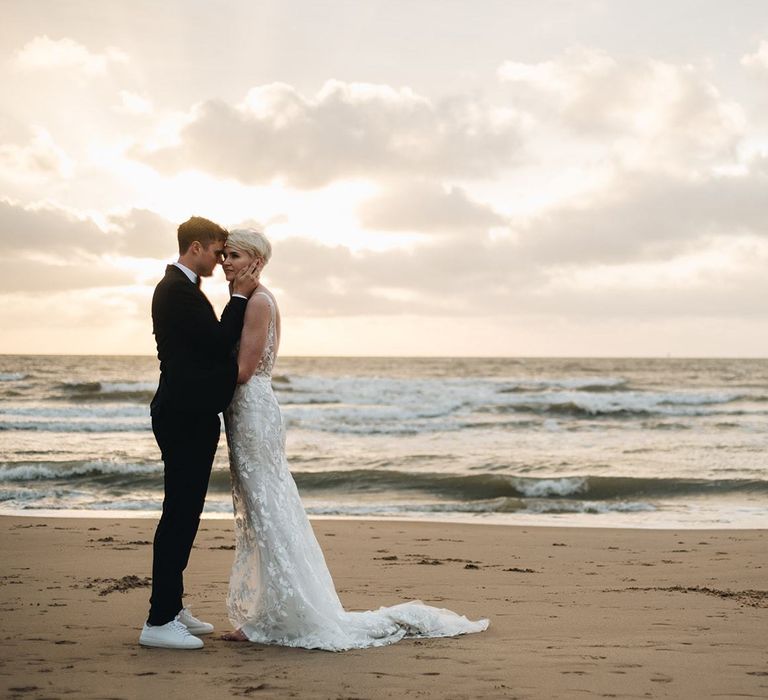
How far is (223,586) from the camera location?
6.43 m

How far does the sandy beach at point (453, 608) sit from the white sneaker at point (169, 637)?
0.06 meters

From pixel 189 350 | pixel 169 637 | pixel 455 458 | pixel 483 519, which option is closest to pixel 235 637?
pixel 169 637

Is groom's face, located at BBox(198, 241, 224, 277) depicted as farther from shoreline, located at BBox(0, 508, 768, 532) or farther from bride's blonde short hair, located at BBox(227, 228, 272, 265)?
shoreline, located at BBox(0, 508, 768, 532)

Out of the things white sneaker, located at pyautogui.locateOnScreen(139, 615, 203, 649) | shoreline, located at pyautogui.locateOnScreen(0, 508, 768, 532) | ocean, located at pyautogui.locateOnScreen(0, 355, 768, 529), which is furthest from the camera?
ocean, located at pyautogui.locateOnScreen(0, 355, 768, 529)

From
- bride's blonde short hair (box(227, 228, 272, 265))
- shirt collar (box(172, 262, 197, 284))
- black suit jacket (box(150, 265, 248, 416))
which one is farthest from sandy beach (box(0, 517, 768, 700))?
bride's blonde short hair (box(227, 228, 272, 265))

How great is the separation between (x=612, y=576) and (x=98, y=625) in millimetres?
4153

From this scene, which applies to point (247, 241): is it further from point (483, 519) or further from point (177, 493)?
point (483, 519)

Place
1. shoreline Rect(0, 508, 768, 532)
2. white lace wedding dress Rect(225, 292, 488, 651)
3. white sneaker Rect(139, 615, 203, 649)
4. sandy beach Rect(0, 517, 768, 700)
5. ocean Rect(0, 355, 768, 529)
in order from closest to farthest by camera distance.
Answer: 1. sandy beach Rect(0, 517, 768, 700)
2. white sneaker Rect(139, 615, 203, 649)
3. white lace wedding dress Rect(225, 292, 488, 651)
4. shoreline Rect(0, 508, 768, 532)
5. ocean Rect(0, 355, 768, 529)

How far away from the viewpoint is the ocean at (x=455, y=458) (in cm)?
1210

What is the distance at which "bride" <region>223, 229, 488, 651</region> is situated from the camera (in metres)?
Result: 4.64

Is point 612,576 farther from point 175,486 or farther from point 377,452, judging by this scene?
point 377,452

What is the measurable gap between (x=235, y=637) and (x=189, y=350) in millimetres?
1606

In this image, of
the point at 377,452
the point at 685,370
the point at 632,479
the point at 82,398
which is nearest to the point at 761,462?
the point at 632,479

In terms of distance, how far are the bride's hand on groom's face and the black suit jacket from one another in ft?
→ 0.71
